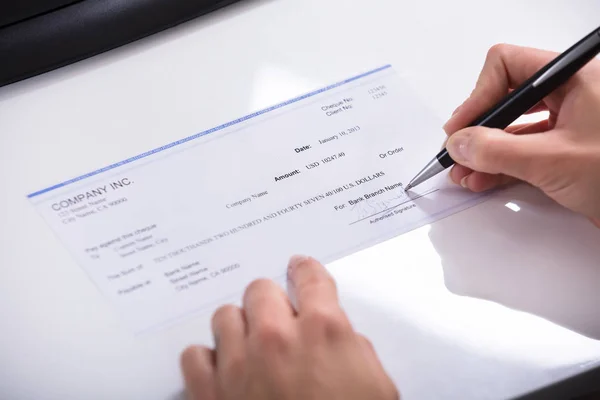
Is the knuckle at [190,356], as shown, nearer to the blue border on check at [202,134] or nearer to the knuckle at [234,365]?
the knuckle at [234,365]

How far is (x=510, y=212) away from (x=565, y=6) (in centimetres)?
31

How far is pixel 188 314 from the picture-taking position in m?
0.51

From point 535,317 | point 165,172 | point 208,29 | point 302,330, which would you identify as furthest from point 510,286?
point 208,29

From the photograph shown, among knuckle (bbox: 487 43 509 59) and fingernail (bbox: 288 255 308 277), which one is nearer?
fingernail (bbox: 288 255 308 277)

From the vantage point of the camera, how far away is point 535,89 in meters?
0.55

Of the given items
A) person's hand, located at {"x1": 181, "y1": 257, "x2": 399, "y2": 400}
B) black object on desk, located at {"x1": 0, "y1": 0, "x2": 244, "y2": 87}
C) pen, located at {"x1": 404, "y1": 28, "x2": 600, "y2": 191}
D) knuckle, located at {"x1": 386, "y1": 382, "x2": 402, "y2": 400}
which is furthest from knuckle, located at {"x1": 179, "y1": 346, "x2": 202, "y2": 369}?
black object on desk, located at {"x1": 0, "y1": 0, "x2": 244, "y2": 87}

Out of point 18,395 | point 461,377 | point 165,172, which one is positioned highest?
point 165,172

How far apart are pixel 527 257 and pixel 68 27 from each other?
0.49 meters

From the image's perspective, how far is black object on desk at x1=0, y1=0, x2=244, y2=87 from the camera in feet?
2.11

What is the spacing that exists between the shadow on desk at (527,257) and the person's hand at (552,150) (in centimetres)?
2

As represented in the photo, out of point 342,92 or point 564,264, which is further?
point 342,92

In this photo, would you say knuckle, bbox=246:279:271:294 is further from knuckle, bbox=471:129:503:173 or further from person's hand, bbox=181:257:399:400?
knuckle, bbox=471:129:503:173

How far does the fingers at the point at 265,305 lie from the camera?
0.45 meters

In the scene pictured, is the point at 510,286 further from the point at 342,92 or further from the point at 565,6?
the point at 565,6
